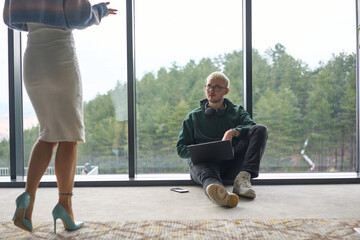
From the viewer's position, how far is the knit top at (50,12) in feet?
5.07

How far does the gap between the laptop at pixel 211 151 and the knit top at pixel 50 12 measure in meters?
1.14

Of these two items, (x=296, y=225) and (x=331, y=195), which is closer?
(x=296, y=225)

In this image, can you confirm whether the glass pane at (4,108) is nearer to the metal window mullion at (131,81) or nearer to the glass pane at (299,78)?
the metal window mullion at (131,81)

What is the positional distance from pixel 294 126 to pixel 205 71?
88 cm

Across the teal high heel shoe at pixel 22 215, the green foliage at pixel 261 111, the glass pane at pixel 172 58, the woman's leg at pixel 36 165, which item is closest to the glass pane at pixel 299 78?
the green foliage at pixel 261 111

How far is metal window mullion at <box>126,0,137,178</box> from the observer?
2.95 meters

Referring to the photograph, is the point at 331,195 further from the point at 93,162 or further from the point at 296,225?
the point at 93,162

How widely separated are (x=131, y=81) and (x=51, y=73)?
1410mm

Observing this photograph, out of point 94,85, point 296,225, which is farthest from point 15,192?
point 296,225

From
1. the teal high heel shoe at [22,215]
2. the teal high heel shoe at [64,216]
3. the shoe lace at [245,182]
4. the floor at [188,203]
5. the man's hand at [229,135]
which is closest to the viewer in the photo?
the teal high heel shoe at [22,215]

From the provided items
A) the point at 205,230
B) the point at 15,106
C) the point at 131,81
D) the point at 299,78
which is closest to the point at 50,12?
the point at 205,230

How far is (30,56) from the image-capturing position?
160 cm

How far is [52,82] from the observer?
1.58 meters

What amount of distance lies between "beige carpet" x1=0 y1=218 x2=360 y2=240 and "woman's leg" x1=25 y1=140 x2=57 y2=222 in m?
0.18
